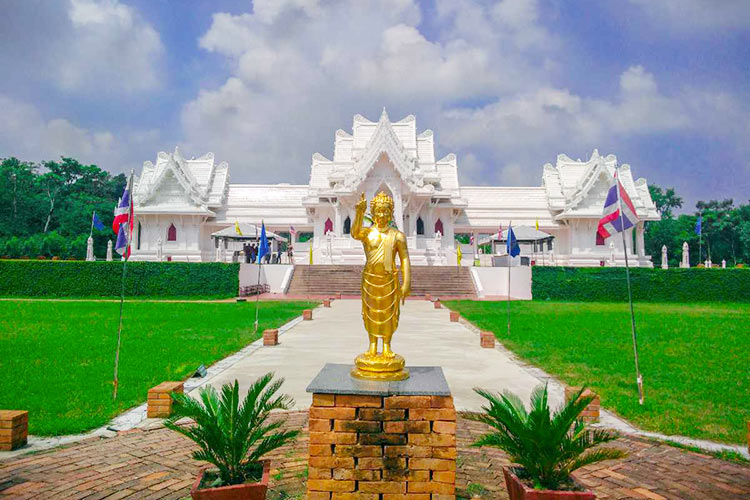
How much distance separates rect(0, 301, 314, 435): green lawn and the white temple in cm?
1616

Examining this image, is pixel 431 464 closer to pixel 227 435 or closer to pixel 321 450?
pixel 321 450

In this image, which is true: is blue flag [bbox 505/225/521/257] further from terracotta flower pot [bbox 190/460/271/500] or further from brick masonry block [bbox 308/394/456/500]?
terracotta flower pot [bbox 190/460/271/500]

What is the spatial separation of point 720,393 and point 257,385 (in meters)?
7.36

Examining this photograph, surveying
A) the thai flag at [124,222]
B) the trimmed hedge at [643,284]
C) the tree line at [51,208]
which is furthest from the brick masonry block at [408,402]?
the tree line at [51,208]

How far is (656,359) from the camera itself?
1039 cm

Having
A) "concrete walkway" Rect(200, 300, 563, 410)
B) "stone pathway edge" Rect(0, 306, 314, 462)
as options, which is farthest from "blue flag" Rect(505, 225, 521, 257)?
"stone pathway edge" Rect(0, 306, 314, 462)

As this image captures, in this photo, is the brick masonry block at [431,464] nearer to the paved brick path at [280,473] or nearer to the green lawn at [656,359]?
the paved brick path at [280,473]

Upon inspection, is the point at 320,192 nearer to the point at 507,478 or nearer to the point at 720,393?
the point at 720,393

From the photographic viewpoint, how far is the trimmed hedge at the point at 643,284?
2680cm

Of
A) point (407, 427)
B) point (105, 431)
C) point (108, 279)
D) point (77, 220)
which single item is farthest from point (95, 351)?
point (77, 220)

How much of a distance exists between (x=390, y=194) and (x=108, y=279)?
18979 millimetres

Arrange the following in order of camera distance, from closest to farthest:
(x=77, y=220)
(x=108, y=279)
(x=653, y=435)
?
(x=653, y=435) → (x=108, y=279) → (x=77, y=220)

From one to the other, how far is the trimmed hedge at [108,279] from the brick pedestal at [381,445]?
77.3 feet

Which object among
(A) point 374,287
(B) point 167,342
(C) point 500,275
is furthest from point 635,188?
(A) point 374,287
